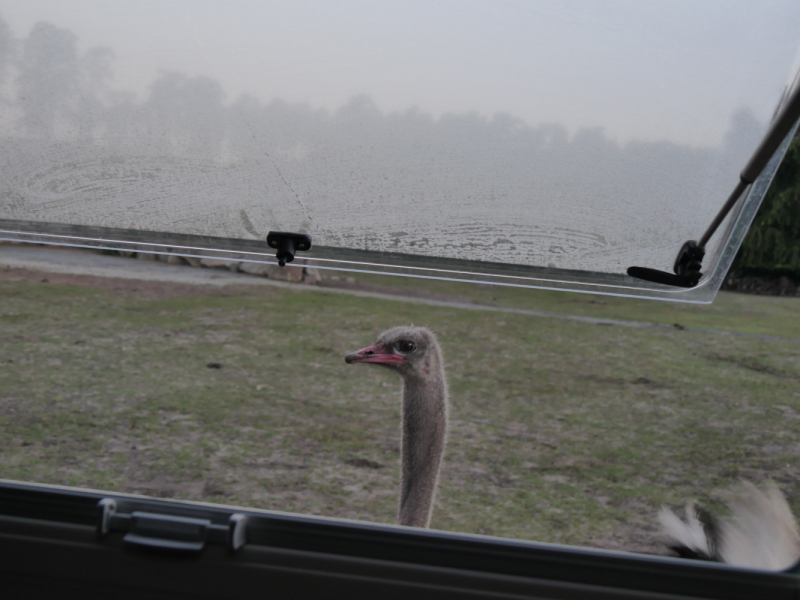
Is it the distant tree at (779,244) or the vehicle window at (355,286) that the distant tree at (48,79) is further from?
the distant tree at (779,244)

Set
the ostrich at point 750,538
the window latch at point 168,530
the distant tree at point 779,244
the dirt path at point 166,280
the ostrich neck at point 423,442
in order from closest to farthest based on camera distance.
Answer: the window latch at point 168,530
the ostrich at point 750,538
the ostrich neck at point 423,442
the distant tree at point 779,244
the dirt path at point 166,280

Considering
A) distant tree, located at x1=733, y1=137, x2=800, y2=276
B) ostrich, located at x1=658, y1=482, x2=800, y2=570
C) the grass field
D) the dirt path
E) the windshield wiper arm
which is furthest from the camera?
the dirt path

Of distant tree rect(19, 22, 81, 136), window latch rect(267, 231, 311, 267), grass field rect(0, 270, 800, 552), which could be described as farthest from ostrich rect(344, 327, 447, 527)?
grass field rect(0, 270, 800, 552)

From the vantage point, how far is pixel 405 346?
5.15 feet

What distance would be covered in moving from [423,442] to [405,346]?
21cm

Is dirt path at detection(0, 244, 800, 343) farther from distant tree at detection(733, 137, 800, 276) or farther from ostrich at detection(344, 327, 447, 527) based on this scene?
ostrich at detection(344, 327, 447, 527)

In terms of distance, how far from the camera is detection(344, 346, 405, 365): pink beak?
1.56 metres

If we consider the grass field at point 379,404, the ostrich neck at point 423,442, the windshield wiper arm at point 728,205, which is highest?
the windshield wiper arm at point 728,205

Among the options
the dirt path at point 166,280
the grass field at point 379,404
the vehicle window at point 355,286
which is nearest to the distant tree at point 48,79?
the vehicle window at point 355,286

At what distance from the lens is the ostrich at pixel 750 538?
1075 mm

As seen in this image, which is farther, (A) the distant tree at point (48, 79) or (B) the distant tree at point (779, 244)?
(B) the distant tree at point (779, 244)

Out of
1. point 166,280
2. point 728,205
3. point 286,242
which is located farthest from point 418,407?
point 166,280

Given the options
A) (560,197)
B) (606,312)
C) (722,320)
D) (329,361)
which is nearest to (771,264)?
(722,320)

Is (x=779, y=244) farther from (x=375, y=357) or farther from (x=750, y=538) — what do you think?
(x=375, y=357)
